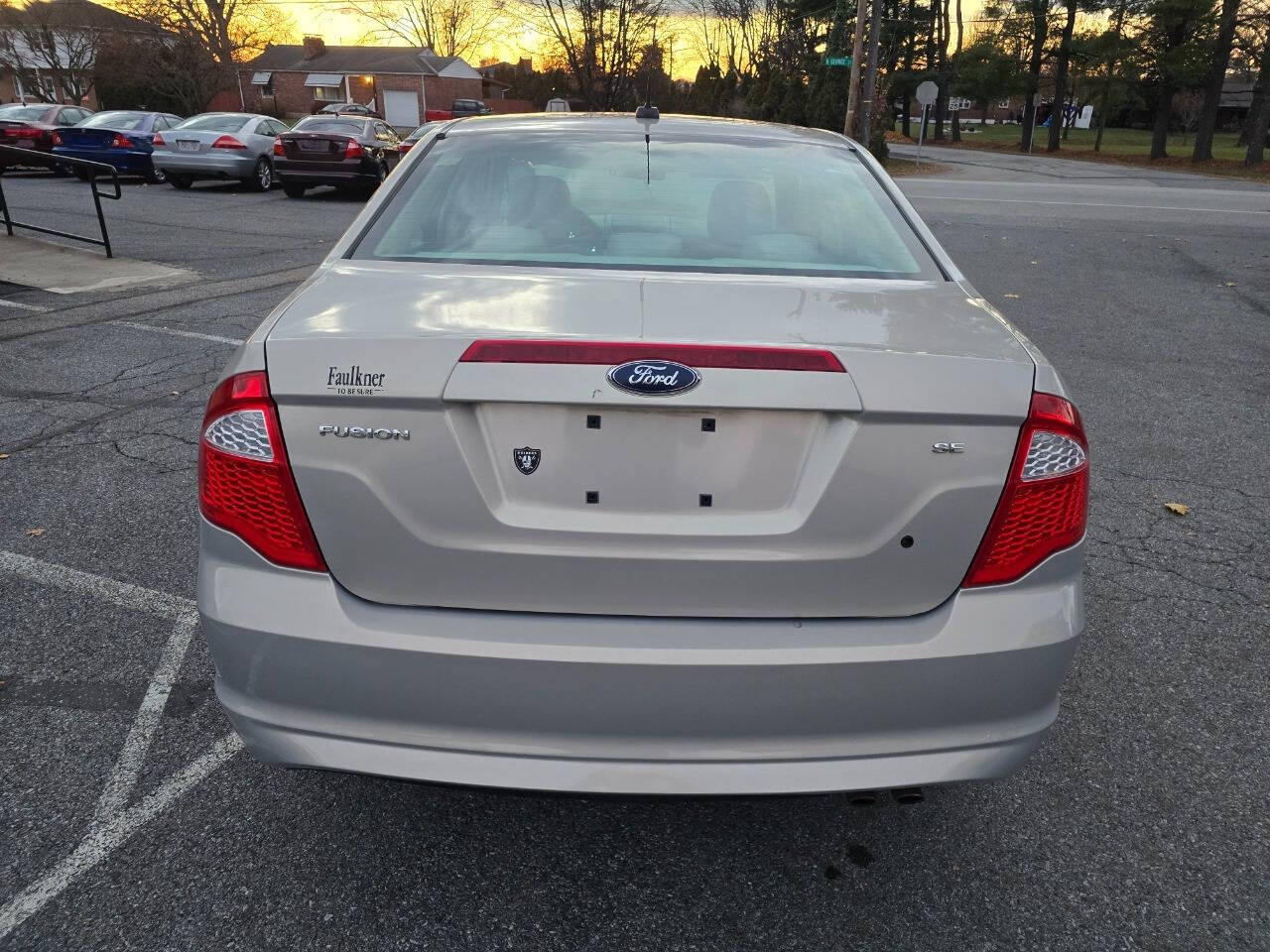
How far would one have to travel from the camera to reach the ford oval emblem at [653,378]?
5.65 ft

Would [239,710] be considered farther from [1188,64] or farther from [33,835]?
[1188,64]

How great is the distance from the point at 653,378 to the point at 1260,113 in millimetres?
45847

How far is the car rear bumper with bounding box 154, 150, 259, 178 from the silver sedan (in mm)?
18513

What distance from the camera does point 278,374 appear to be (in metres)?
1.80

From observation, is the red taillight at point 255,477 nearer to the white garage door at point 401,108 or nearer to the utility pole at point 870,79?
the utility pole at point 870,79

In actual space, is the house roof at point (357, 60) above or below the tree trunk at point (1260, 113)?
above

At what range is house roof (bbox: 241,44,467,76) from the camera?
70.9 meters

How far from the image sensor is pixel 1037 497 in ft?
6.08

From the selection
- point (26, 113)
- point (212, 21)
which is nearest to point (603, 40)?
point (212, 21)

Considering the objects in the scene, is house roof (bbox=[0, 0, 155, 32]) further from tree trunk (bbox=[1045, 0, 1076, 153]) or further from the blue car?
tree trunk (bbox=[1045, 0, 1076, 153])

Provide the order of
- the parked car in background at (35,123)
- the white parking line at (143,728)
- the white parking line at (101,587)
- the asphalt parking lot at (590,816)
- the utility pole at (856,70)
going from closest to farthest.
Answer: the asphalt parking lot at (590,816) < the white parking line at (143,728) < the white parking line at (101,587) < the parked car in background at (35,123) < the utility pole at (856,70)

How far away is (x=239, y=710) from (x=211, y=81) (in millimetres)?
55073

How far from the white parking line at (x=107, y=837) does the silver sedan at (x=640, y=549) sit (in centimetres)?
67

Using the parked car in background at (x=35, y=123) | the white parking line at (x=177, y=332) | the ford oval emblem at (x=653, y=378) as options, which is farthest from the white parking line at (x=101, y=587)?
the parked car in background at (x=35, y=123)
